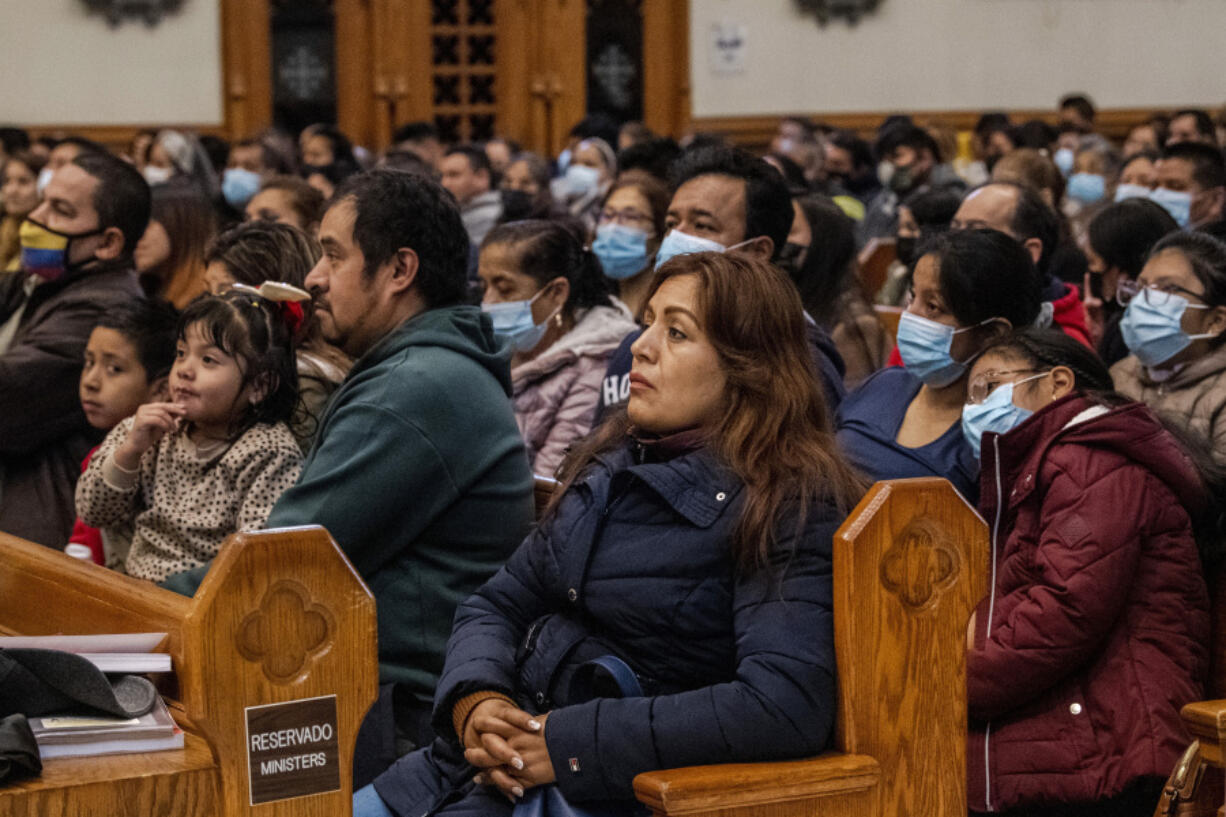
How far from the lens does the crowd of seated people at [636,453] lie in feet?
7.58

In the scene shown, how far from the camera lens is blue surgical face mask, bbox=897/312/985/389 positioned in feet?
11.9

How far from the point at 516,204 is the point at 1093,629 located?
5.45m

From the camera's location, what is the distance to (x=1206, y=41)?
14391mm

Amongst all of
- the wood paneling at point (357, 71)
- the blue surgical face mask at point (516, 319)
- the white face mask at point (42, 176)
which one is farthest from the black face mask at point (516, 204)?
the wood paneling at point (357, 71)

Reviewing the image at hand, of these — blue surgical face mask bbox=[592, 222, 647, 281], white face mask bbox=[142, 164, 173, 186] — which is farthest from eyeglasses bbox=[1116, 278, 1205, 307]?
white face mask bbox=[142, 164, 173, 186]

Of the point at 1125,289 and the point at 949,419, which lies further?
the point at 1125,289

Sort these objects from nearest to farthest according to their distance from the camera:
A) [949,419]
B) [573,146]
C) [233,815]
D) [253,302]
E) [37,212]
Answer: [233,815], [253,302], [949,419], [37,212], [573,146]

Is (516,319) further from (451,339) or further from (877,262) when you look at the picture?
(877,262)

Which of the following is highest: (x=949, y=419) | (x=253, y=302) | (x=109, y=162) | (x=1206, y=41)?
(x=1206, y=41)

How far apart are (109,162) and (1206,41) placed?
40.4 feet

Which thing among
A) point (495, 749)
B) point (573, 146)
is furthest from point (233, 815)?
point (573, 146)

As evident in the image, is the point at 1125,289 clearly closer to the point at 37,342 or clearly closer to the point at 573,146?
the point at 37,342

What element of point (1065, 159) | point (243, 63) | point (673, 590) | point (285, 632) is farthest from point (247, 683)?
point (243, 63)

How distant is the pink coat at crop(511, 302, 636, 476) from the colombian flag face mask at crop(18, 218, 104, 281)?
4.25 feet
